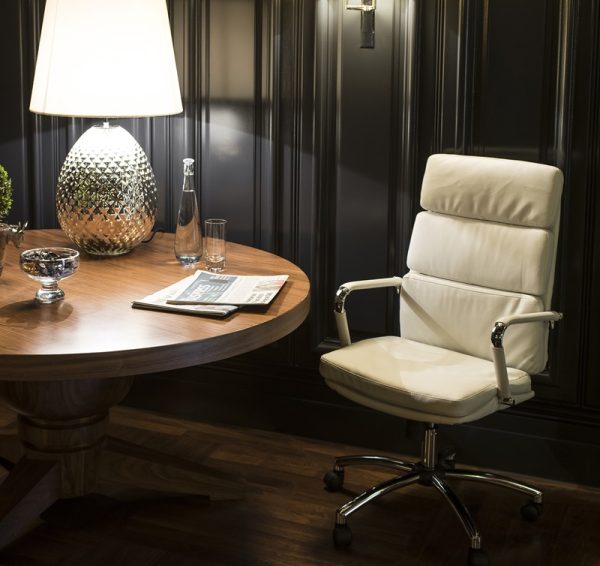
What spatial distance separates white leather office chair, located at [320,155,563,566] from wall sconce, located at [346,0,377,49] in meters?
0.46

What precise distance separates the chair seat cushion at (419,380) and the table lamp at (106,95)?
0.71m

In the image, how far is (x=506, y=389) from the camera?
2631 mm

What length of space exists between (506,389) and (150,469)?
110cm

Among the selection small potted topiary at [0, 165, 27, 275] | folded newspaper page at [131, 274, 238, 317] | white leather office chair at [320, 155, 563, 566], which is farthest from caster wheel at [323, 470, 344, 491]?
small potted topiary at [0, 165, 27, 275]

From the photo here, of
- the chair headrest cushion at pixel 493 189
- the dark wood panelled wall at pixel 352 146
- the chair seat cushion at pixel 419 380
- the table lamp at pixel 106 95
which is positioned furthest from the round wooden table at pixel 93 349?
the chair headrest cushion at pixel 493 189

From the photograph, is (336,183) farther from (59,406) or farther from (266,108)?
(59,406)

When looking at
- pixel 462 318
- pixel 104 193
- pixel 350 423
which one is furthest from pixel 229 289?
pixel 350 423

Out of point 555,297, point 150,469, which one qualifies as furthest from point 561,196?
point 150,469

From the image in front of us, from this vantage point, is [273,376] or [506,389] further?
[273,376]

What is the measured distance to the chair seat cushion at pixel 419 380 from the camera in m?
2.57

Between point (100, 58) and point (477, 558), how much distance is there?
1.64 metres

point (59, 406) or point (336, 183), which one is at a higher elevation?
point (336, 183)

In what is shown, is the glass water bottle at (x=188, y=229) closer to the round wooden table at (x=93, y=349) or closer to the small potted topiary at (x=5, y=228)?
the round wooden table at (x=93, y=349)

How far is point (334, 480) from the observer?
304cm
